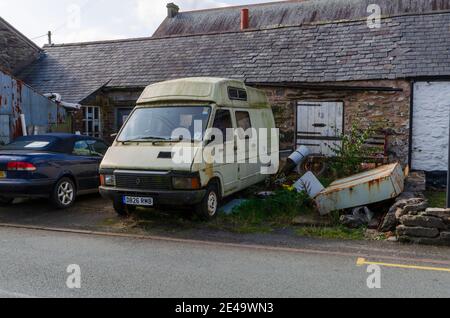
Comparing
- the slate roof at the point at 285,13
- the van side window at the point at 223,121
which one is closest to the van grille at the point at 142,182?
the van side window at the point at 223,121

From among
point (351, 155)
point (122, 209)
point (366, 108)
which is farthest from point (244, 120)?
point (366, 108)

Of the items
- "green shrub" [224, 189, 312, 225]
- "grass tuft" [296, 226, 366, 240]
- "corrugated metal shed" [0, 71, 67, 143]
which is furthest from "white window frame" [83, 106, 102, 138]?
"grass tuft" [296, 226, 366, 240]

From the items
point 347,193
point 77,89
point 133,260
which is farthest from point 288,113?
point 133,260

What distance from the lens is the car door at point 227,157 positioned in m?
8.29

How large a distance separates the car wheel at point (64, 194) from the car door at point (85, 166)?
0.22 metres

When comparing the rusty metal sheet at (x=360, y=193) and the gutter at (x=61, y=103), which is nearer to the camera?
the rusty metal sheet at (x=360, y=193)

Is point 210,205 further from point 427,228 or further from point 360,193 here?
point 427,228

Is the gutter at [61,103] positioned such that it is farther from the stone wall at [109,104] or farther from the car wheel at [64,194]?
the car wheel at [64,194]

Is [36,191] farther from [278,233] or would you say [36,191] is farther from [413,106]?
[413,106]

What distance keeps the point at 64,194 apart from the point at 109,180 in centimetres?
198

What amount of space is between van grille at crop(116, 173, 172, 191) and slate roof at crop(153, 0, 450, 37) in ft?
66.1

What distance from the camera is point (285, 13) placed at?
30.2m

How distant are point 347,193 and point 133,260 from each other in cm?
412

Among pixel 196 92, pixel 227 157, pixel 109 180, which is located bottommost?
pixel 109 180
